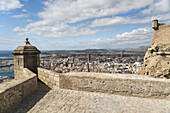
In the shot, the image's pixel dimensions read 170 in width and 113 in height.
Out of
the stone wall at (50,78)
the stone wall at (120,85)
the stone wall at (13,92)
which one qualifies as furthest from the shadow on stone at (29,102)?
the stone wall at (120,85)

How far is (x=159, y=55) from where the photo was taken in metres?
13.3

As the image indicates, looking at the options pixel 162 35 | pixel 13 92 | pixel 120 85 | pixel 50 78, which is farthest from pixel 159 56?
pixel 13 92

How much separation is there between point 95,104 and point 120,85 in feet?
4.22

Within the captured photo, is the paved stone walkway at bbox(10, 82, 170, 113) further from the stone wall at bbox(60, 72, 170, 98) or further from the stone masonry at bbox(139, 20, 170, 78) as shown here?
the stone masonry at bbox(139, 20, 170, 78)

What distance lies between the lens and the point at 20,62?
596 cm

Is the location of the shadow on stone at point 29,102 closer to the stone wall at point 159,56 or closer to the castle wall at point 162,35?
the stone wall at point 159,56

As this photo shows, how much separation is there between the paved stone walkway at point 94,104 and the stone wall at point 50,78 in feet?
2.24

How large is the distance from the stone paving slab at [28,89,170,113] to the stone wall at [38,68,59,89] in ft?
2.20

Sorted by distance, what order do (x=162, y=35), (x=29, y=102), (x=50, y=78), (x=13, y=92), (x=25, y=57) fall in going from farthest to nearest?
(x=162, y=35), (x=25, y=57), (x=50, y=78), (x=29, y=102), (x=13, y=92)

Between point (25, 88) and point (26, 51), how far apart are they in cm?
236

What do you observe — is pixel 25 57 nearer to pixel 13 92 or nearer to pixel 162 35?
pixel 13 92

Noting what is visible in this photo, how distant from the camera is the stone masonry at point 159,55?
41.3 feet

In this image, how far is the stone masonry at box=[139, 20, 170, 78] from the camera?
1260 cm

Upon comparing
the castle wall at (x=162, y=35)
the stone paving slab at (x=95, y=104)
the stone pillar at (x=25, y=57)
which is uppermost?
the castle wall at (x=162, y=35)
